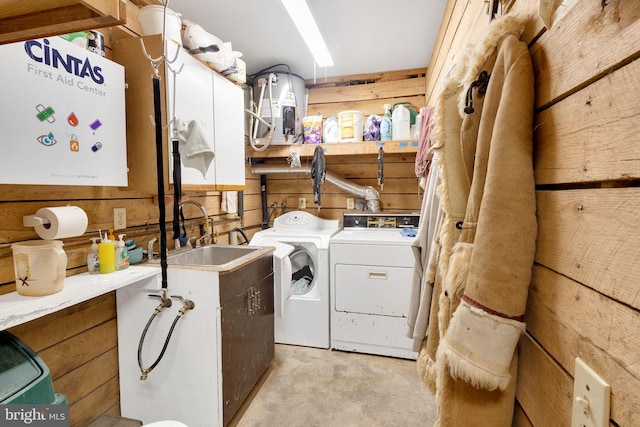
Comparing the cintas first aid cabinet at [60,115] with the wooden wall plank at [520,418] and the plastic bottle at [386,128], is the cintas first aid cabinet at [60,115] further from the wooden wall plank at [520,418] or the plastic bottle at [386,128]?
the plastic bottle at [386,128]

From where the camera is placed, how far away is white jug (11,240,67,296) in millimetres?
1136

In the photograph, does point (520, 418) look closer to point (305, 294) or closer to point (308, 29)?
point (305, 294)

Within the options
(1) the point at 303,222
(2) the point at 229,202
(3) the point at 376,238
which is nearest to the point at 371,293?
(3) the point at 376,238

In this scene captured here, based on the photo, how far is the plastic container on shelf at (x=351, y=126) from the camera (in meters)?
2.83

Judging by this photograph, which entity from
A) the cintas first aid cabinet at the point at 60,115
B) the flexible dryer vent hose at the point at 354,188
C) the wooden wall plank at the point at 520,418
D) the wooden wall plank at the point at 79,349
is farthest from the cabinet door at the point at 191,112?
the wooden wall plank at the point at 520,418

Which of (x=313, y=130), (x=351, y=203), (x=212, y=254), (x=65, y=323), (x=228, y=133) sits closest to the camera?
(x=65, y=323)

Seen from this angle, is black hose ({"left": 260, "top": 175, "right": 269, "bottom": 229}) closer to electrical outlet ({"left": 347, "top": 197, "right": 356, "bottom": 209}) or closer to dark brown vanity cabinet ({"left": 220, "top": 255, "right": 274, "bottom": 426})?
electrical outlet ({"left": 347, "top": 197, "right": 356, "bottom": 209})

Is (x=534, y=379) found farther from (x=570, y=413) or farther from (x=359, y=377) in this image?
(x=359, y=377)

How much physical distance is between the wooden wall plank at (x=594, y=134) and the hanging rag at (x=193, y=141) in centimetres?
162

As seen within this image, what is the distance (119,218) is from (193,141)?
60 cm

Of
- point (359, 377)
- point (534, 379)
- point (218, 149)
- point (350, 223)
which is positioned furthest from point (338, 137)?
point (534, 379)

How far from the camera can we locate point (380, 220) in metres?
3.05

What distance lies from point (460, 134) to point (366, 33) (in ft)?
6.31

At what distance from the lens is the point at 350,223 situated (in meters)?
3.14
